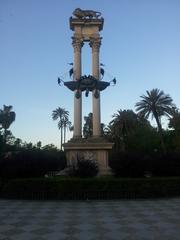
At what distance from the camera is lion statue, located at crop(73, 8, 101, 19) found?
35041 millimetres

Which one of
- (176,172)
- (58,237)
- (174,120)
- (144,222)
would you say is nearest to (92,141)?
(176,172)

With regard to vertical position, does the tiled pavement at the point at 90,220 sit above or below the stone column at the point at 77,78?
below

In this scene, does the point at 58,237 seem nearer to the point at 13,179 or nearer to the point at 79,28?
the point at 13,179

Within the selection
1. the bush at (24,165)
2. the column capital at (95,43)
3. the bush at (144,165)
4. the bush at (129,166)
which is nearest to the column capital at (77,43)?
the column capital at (95,43)

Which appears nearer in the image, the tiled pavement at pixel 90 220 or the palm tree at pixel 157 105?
the tiled pavement at pixel 90 220

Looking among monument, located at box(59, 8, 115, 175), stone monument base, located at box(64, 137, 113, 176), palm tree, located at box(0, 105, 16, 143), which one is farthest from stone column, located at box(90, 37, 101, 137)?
palm tree, located at box(0, 105, 16, 143)

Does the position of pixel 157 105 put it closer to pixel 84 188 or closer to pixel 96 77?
pixel 96 77

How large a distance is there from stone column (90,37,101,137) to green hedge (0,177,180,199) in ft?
35.9

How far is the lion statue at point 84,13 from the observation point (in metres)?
35.0

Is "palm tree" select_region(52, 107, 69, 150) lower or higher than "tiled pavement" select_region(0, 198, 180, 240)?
higher

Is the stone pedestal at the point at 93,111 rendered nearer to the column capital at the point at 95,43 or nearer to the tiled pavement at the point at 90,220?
the column capital at the point at 95,43

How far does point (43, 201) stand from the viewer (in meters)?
19.7

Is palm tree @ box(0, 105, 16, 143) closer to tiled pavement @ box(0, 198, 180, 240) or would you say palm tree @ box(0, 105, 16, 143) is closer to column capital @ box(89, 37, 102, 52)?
column capital @ box(89, 37, 102, 52)

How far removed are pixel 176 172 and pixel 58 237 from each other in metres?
16.0
